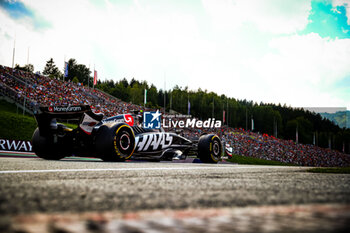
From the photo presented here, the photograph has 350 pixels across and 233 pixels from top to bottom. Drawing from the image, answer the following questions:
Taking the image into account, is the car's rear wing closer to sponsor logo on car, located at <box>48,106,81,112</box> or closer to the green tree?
sponsor logo on car, located at <box>48,106,81,112</box>

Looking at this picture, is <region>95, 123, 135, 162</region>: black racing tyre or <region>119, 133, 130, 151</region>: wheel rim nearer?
Result: <region>95, 123, 135, 162</region>: black racing tyre

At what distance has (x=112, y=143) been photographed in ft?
22.2

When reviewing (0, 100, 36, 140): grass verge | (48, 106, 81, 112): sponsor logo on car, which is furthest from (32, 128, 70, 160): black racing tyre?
(0, 100, 36, 140): grass verge

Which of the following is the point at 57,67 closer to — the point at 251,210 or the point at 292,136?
the point at 292,136

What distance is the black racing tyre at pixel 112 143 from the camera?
679 centimetres

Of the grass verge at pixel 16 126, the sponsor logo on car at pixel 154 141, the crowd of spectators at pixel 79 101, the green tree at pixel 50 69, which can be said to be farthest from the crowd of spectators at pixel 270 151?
the green tree at pixel 50 69

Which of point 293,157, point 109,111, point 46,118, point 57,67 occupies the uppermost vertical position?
point 57,67

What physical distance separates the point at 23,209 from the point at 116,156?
6.01 metres

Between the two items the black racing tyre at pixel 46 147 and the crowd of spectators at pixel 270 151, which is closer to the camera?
the black racing tyre at pixel 46 147

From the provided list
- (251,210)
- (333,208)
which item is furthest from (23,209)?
(333,208)

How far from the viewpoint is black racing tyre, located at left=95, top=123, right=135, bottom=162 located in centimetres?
679

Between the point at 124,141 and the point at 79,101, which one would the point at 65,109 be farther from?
the point at 79,101

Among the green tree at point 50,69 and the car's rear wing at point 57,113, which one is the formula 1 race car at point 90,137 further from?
the green tree at point 50,69

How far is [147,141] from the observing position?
8.66 metres
